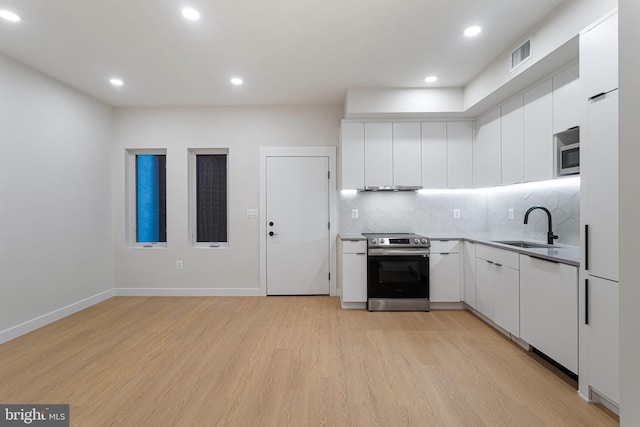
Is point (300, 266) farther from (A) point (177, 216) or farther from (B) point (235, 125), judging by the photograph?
(B) point (235, 125)

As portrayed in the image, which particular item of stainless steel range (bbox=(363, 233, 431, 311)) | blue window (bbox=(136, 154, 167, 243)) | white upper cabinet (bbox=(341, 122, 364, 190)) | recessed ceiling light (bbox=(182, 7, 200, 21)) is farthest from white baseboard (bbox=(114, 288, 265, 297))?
recessed ceiling light (bbox=(182, 7, 200, 21))

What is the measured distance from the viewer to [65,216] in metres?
3.62

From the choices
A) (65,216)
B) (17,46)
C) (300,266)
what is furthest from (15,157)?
(300,266)

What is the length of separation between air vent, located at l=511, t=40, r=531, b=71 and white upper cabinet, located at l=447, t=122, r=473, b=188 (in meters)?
1.25

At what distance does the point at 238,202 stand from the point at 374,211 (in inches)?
78.2

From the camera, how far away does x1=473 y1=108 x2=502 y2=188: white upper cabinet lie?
11.6 feet

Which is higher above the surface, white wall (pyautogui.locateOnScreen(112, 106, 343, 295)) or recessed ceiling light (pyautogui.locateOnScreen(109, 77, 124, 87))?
recessed ceiling light (pyautogui.locateOnScreen(109, 77, 124, 87))

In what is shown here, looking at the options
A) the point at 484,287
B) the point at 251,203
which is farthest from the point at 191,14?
the point at 484,287

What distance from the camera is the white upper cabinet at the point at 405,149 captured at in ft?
13.3

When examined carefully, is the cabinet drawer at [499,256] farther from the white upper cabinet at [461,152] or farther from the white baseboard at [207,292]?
the white baseboard at [207,292]

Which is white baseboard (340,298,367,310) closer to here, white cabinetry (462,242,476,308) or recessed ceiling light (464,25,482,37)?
white cabinetry (462,242,476,308)

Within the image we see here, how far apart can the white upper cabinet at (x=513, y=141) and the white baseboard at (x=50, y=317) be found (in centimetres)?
531

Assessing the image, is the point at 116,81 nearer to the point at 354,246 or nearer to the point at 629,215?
the point at 354,246

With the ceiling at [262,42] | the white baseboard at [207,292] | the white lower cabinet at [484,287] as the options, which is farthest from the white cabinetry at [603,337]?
the white baseboard at [207,292]
